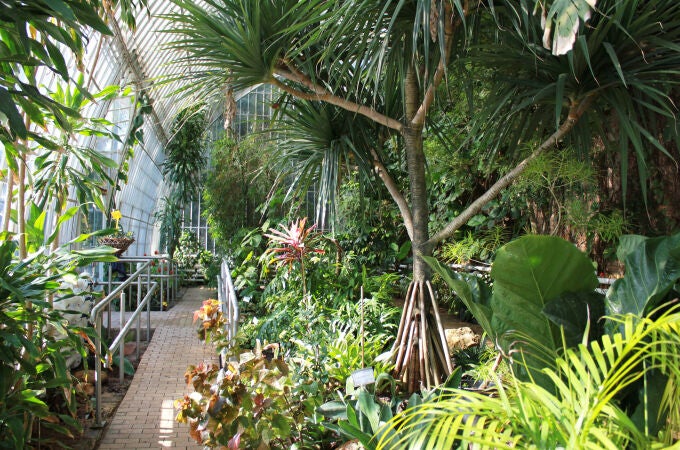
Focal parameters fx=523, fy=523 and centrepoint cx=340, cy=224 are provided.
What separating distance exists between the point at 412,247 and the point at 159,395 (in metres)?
1.80

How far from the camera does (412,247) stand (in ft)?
9.53

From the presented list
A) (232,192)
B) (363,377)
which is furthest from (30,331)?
(232,192)

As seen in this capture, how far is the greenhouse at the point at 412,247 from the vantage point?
1.28 meters

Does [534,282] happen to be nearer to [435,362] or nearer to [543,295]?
[543,295]

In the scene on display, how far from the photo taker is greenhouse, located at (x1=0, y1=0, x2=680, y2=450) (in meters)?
1.28

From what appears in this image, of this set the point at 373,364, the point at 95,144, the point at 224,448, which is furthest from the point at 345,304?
the point at 95,144

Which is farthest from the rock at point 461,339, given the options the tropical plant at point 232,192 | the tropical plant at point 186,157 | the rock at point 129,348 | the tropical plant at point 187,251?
the tropical plant at point 186,157

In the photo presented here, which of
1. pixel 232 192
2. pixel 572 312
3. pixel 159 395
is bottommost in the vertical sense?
pixel 159 395

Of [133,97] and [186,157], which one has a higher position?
[186,157]

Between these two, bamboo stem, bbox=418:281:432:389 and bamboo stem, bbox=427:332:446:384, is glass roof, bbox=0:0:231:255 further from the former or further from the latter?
bamboo stem, bbox=427:332:446:384

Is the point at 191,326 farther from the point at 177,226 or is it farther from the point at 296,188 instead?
the point at 177,226

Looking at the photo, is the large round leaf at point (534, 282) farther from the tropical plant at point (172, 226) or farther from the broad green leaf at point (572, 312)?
the tropical plant at point (172, 226)

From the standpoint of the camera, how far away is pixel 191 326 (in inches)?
201

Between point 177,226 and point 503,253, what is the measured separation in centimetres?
968
